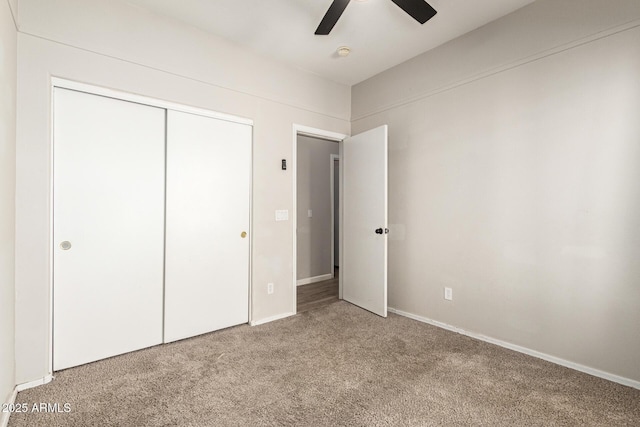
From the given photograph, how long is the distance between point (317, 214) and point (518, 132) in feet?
10.4

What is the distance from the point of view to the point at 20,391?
73.5 inches

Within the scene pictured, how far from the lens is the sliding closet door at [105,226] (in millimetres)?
2092

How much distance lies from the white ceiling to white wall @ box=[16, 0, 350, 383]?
17cm


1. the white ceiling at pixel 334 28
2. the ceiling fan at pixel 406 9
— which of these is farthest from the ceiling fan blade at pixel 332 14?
the white ceiling at pixel 334 28

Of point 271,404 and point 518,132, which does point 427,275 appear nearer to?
point 518,132

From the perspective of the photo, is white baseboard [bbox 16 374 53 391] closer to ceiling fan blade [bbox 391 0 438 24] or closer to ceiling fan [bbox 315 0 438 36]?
ceiling fan [bbox 315 0 438 36]

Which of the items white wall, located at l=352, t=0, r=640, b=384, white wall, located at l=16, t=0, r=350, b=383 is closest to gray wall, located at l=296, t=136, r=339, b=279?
white wall, located at l=16, t=0, r=350, b=383

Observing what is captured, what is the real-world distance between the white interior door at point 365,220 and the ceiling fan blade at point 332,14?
1224 mm

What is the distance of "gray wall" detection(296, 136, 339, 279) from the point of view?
4.78 m

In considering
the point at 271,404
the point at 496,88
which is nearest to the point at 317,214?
the point at 496,88

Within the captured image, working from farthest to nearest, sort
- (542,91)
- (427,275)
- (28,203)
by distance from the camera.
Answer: (427,275) → (542,91) → (28,203)

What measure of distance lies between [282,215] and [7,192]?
2053 millimetres

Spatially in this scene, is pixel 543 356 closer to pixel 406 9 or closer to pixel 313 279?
pixel 406 9

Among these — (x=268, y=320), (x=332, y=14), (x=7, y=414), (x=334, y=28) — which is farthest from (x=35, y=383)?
(x=334, y=28)
